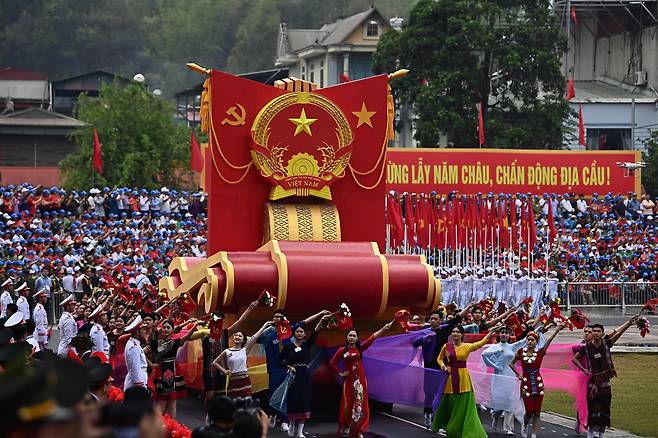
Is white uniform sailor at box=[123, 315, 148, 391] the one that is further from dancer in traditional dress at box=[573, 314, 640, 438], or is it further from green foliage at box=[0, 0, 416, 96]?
green foliage at box=[0, 0, 416, 96]

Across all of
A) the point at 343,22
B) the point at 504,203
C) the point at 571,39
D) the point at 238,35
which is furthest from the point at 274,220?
the point at 238,35

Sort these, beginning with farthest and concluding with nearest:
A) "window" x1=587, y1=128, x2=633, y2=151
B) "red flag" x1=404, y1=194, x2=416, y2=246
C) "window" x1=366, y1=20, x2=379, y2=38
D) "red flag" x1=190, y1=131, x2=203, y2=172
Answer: "window" x1=366, y1=20, x2=379, y2=38 < "window" x1=587, y1=128, x2=633, y2=151 < "red flag" x1=190, y1=131, x2=203, y2=172 < "red flag" x1=404, y1=194, x2=416, y2=246

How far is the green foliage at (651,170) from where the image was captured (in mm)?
55688

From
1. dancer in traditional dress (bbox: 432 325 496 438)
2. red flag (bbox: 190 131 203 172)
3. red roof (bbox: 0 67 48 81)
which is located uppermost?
red roof (bbox: 0 67 48 81)

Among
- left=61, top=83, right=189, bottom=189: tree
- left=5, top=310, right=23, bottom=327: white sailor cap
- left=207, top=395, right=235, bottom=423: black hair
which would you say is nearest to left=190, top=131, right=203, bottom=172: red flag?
left=61, top=83, right=189, bottom=189: tree

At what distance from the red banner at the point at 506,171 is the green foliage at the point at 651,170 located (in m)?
7.54

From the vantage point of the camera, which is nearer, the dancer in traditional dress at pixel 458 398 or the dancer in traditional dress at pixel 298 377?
the dancer in traditional dress at pixel 458 398

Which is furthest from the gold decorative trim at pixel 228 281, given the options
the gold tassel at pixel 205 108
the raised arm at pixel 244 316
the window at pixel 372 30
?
the window at pixel 372 30

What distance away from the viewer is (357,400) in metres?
18.0

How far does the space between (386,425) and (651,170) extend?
3819 centimetres

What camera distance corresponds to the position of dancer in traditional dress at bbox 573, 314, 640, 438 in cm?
1788

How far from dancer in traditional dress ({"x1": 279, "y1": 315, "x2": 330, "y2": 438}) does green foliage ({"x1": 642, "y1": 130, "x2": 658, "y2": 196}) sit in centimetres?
3944

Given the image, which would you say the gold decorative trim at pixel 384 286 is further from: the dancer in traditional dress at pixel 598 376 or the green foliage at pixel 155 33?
the green foliage at pixel 155 33

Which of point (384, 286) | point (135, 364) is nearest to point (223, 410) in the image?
point (135, 364)
